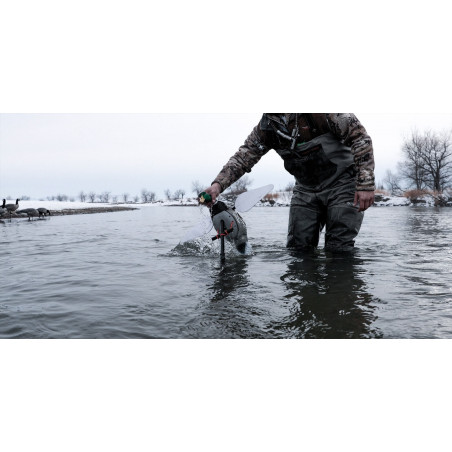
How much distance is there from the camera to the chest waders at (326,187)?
5059 millimetres

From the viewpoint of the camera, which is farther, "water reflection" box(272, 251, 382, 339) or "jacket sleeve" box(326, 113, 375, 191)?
"jacket sleeve" box(326, 113, 375, 191)

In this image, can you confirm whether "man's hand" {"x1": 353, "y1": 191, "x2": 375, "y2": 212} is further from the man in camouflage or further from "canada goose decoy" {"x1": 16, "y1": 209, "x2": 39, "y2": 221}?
"canada goose decoy" {"x1": 16, "y1": 209, "x2": 39, "y2": 221}

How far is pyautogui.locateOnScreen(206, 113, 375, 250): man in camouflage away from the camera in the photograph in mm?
4668

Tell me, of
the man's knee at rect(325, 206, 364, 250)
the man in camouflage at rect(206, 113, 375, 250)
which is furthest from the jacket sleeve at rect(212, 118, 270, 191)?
the man's knee at rect(325, 206, 364, 250)

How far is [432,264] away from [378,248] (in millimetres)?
1738

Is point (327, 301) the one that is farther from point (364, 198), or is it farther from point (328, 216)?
point (328, 216)

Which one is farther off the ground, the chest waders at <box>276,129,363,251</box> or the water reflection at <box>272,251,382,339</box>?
the chest waders at <box>276,129,363,251</box>

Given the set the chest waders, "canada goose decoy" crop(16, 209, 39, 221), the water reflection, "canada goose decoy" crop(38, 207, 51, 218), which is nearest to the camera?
the water reflection

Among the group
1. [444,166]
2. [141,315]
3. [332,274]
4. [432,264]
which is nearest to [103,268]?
[141,315]

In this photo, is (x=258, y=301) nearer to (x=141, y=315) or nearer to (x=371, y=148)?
(x=141, y=315)

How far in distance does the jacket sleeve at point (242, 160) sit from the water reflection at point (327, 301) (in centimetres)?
152

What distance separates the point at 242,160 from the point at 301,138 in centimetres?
95

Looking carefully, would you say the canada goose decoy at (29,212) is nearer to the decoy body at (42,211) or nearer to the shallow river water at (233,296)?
the decoy body at (42,211)

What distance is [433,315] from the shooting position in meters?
2.85
